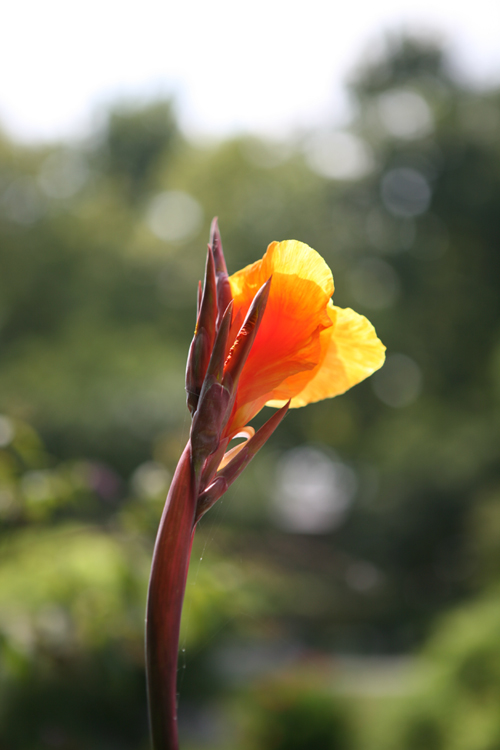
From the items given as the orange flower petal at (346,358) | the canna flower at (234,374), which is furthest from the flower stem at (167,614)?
the orange flower petal at (346,358)

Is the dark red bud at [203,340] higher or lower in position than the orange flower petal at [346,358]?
higher

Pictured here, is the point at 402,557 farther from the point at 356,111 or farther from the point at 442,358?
the point at 356,111

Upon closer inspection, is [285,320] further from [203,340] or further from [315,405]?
[315,405]

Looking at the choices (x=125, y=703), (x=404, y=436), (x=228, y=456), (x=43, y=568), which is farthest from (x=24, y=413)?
(x=404, y=436)

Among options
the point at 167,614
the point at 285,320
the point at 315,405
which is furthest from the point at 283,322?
the point at 315,405

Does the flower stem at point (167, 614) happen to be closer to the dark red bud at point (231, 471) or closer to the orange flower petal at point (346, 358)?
the dark red bud at point (231, 471)

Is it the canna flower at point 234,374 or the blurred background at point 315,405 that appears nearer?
the canna flower at point 234,374
